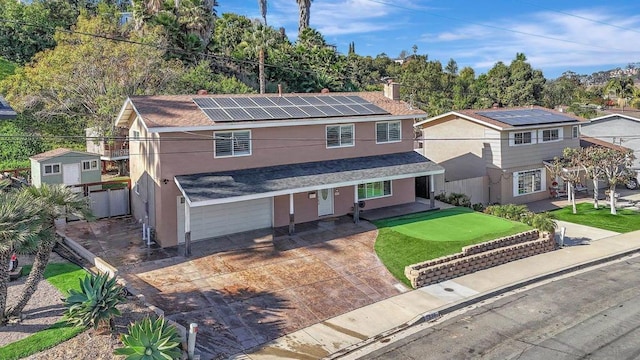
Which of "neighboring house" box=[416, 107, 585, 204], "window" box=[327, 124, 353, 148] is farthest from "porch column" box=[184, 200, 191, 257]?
"neighboring house" box=[416, 107, 585, 204]

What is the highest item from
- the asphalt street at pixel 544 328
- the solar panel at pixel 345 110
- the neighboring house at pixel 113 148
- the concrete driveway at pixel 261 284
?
the solar panel at pixel 345 110

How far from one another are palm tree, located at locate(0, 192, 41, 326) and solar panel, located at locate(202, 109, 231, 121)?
29.5ft

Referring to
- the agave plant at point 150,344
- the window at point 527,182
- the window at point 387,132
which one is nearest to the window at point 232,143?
the window at point 387,132

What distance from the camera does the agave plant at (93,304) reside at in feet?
37.8

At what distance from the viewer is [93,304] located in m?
11.5

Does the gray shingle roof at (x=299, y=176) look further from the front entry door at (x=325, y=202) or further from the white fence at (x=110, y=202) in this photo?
the white fence at (x=110, y=202)

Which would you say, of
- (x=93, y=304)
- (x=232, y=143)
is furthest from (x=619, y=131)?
(x=93, y=304)

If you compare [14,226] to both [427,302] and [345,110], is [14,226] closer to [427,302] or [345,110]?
[427,302]

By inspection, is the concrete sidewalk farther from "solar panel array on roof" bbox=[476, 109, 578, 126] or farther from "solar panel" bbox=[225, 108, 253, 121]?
"solar panel" bbox=[225, 108, 253, 121]

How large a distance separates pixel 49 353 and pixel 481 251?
15.1 metres

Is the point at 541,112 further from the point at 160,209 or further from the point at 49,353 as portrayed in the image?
the point at 49,353

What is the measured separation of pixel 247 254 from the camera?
18594 millimetres

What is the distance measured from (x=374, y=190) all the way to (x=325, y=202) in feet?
10.2

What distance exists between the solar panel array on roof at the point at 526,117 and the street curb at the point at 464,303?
36.6 ft
